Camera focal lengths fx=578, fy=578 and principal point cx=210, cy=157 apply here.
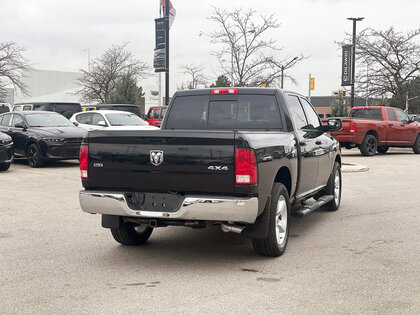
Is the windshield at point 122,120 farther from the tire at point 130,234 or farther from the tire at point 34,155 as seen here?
the tire at point 130,234

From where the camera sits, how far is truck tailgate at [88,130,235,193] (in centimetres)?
546

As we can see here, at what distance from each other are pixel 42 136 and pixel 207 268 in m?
→ 11.3

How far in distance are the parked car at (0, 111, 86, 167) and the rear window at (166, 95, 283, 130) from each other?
901 cm

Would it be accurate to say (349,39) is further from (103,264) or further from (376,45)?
(103,264)

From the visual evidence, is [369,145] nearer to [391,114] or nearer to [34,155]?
[391,114]

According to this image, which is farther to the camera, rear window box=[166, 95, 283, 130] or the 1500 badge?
rear window box=[166, 95, 283, 130]

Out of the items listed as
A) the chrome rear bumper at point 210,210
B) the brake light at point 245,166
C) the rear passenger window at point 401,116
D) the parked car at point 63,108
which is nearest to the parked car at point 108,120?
the parked car at point 63,108

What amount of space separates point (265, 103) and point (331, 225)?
6.95ft

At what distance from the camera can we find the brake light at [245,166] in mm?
5391

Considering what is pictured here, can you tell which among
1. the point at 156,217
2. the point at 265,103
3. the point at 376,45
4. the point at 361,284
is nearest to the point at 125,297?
the point at 156,217

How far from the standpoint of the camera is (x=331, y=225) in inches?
318

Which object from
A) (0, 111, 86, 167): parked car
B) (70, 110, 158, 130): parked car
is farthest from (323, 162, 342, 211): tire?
(70, 110, 158, 130): parked car

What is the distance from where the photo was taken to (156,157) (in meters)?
5.66

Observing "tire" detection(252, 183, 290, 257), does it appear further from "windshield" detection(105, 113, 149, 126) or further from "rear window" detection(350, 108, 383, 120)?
"rear window" detection(350, 108, 383, 120)
